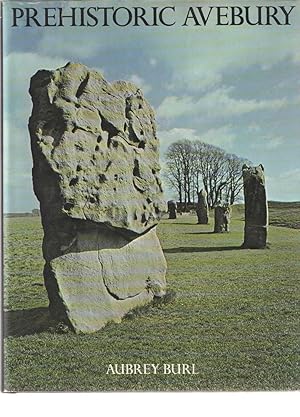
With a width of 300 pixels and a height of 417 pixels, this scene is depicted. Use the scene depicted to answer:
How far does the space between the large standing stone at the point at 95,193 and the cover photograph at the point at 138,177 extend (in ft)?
0.04

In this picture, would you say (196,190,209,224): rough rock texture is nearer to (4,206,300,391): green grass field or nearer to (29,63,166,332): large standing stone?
(4,206,300,391): green grass field

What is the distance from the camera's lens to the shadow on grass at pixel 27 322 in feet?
22.8

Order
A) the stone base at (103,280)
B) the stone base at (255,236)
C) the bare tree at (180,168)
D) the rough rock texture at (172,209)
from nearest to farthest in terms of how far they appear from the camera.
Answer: the stone base at (103,280), the bare tree at (180,168), the rough rock texture at (172,209), the stone base at (255,236)

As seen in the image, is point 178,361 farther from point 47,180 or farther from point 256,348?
point 47,180

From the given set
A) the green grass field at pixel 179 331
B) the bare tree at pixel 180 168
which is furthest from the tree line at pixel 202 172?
the green grass field at pixel 179 331

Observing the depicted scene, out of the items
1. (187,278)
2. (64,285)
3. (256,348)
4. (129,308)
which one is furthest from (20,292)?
(256,348)

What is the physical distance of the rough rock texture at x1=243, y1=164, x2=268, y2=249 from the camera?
717 centimetres

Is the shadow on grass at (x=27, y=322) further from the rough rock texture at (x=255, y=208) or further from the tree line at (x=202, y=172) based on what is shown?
the rough rock texture at (x=255, y=208)

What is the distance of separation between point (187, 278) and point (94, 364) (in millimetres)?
1046

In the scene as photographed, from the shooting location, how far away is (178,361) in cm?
696

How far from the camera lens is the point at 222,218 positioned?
7234mm

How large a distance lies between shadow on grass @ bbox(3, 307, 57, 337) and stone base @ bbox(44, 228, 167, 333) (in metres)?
0.10

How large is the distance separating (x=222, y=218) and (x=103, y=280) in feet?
3.65

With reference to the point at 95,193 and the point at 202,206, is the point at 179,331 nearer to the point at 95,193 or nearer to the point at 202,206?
the point at 202,206
